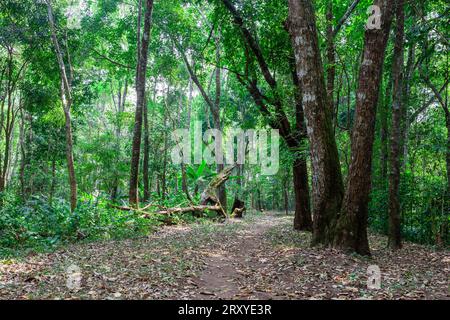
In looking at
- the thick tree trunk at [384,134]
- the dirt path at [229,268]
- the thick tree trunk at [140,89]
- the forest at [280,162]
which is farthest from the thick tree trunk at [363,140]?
the thick tree trunk at [140,89]

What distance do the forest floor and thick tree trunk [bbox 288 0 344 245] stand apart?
3.56 feet

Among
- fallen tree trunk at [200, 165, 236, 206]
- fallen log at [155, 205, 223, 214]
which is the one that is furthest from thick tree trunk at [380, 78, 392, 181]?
fallen tree trunk at [200, 165, 236, 206]

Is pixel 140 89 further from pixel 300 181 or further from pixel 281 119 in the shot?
pixel 300 181

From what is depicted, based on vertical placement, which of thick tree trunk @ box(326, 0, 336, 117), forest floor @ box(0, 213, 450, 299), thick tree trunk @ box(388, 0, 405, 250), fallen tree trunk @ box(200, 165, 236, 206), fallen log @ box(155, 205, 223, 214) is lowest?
forest floor @ box(0, 213, 450, 299)

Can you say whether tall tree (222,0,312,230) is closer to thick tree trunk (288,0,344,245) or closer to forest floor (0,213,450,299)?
thick tree trunk (288,0,344,245)

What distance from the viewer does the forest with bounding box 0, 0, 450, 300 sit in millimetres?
6113

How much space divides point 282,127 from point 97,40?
11.4 meters

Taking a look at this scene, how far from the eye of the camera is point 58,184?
84.9ft

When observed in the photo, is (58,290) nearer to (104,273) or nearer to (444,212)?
(104,273)

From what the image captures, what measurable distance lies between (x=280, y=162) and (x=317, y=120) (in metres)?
6.20

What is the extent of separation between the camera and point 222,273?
6.84 metres

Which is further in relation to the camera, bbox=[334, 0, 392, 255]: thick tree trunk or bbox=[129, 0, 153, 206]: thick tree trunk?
bbox=[129, 0, 153, 206]: thick tree trunk

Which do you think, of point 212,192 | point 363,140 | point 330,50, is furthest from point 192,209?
point 363,140
